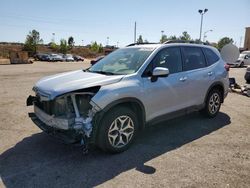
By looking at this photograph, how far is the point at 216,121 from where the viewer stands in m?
5.92

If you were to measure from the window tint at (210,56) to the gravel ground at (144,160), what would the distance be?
4.70ft

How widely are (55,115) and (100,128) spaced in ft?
2.41

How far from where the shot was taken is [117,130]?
159 inches

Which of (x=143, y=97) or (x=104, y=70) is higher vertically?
(x=104, y=70)

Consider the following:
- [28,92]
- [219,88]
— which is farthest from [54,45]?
[219,88]

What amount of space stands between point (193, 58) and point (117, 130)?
97.8 inches

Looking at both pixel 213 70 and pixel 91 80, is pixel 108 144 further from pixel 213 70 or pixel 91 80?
pixel 213 70

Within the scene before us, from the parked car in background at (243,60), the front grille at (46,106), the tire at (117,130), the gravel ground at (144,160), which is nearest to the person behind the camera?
the gravel ground at (144,160)

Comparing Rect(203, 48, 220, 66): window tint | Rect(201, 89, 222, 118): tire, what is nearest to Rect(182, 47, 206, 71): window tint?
Rect(203, 48, 220, 66): window tint

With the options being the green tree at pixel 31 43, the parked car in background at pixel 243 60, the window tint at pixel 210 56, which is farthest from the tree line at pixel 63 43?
the window tint at pixel 210 56

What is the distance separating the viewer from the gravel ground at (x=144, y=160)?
334 cm

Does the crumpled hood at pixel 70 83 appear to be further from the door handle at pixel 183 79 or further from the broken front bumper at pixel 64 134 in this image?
the door handle at pixel 183 79

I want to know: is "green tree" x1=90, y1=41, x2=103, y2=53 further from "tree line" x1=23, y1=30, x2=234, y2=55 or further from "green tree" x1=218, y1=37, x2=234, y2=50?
"green tree" x1=218, y1=37, x2=234, y2=50

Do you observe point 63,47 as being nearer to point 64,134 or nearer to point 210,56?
point 210,56
